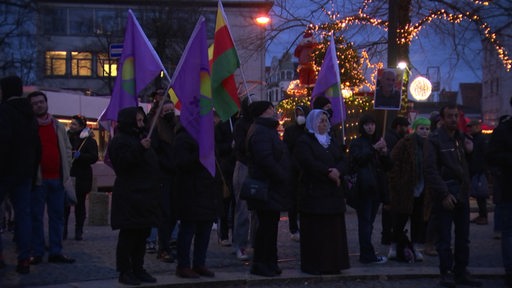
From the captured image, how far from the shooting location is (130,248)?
7.60 metres

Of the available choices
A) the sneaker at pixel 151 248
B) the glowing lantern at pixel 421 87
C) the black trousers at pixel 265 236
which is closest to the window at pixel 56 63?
the glowing lantern at pixel 421 87

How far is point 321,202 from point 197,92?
1.82 m

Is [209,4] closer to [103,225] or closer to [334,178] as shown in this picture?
[103,225]

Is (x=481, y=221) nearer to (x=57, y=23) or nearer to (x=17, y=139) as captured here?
(x=17, y=139)

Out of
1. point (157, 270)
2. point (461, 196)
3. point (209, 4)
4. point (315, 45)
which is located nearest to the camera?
point (461, 196)

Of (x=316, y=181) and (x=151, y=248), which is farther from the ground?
(x=316, y=181)

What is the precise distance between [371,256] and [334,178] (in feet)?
5.31

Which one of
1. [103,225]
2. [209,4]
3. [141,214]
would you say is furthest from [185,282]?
[209,4]

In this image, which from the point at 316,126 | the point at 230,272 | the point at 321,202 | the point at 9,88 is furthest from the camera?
the point at 230,272

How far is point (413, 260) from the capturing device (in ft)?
31.7

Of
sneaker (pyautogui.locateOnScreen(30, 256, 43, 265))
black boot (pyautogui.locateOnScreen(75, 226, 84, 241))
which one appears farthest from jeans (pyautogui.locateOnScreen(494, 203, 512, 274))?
black boot (pyautogui.locateOnScreen(75, 226, 84, 241))

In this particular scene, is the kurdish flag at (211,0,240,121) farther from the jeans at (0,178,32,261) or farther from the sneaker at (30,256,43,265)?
the sneaker at (30,256,43,265)

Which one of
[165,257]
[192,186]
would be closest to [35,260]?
[165,257]

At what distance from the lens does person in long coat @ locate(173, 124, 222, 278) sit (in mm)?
8055
